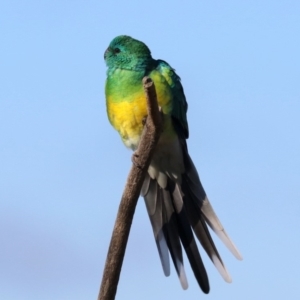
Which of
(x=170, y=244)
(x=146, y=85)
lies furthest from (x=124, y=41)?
(x=146, y=85)

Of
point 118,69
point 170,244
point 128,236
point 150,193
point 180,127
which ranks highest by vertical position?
point 118,69

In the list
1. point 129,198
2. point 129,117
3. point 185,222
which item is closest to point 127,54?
point 129,117

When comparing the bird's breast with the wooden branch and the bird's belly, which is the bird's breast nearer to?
the bird's belly

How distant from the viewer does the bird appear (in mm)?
6273

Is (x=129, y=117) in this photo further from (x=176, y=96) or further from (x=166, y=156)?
(x=166, y=156)

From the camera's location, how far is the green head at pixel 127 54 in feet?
21.5

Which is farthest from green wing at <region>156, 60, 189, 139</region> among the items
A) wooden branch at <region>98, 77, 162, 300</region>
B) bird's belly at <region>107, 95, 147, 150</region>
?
wooden branch at <region>98, 77, 162, 300</region>

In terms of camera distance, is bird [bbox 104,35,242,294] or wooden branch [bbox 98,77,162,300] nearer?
wooden branch [bbox 98,77,162,300]

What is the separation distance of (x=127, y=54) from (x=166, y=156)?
0.90 meters

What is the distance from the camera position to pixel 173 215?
21.6ft

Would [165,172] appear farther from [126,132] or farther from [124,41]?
[124,41]

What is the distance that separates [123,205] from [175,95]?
191 centimetres

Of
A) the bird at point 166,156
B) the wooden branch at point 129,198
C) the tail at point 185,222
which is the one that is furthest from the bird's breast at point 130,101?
the wooden branch at point 129,198

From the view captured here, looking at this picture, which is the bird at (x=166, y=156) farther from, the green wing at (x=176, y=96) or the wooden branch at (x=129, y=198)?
the wooden branch at (x=129, y=198)
